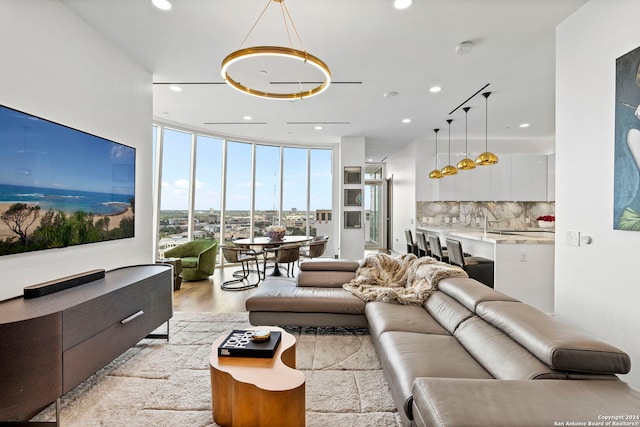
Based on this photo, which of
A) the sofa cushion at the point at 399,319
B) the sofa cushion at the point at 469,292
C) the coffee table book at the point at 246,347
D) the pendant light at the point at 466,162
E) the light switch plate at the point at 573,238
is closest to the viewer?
the coffee table book at the point at 246,347

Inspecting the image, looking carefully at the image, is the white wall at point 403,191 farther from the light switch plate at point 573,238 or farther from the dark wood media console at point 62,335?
the dark wood media console at point 62,335

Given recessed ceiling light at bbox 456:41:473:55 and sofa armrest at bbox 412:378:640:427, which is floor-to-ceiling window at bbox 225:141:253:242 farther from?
sofa armrest at bbox 412:378:640:427

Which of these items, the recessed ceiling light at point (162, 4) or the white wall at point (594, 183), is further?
the recessed ceiling light at point (162, 4)

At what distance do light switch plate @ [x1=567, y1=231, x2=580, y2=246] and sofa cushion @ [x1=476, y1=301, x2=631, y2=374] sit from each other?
3.59ft

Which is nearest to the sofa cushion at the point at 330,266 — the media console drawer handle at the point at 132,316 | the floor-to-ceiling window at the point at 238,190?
the media console drawer handle at the point at 132,316

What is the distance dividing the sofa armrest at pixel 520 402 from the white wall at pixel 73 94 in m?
2.78

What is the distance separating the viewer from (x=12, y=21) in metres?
2.05

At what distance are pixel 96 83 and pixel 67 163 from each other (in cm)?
96

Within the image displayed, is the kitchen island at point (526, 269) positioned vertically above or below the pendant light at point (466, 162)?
below

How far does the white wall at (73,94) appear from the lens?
2.06 meters

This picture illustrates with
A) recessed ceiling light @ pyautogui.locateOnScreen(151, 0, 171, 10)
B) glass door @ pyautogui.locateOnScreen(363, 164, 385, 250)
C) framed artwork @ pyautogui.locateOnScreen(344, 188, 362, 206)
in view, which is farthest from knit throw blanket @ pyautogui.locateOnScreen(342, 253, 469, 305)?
glass door @ pyautogui.locateOnScreen(363, 164, 385, 250)

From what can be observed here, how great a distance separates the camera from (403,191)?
813 cm

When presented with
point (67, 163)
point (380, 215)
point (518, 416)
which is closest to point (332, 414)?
point (518, 416)

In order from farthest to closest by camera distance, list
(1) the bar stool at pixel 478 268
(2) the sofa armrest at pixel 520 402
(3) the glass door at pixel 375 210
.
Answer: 1. (3) the glass door at pixel 375 210
2. (1) the bar stool at pixel 478 268
3. (2) the sofa armrest at pixel 520 402
